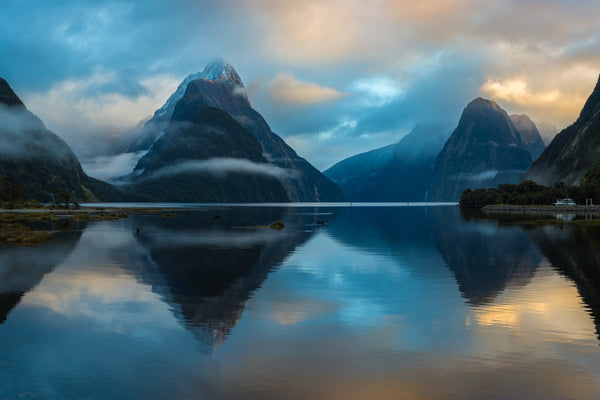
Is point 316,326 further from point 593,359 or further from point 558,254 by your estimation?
point 558,254

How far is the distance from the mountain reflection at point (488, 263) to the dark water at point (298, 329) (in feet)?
1.06

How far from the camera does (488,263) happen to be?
4478 centimetres

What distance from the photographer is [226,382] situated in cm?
1524

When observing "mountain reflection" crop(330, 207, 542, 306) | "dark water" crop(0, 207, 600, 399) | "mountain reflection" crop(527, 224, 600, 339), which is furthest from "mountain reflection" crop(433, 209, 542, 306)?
"mountain reflection" crop(527, 224, 600, 339)

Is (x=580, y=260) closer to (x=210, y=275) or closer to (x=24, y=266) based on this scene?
(x=210, y=275)

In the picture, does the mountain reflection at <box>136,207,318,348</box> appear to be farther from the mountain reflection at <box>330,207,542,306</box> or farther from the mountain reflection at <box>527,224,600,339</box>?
the mountain reflection at <box>527,224,600,339</box>

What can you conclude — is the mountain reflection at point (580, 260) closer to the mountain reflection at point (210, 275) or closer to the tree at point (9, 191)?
the mountain reflection at point (210, 275)

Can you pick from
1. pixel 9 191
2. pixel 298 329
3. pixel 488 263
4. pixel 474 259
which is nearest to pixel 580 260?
pixel 488 263

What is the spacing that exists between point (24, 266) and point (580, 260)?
163ft

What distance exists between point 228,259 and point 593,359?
3385 centimetres

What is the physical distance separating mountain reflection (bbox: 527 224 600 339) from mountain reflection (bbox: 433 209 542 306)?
1.74m

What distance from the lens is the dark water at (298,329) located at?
15.1m

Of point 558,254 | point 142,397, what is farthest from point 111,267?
point 558,254

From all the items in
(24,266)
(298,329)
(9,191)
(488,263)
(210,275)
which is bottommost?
(298,329)
